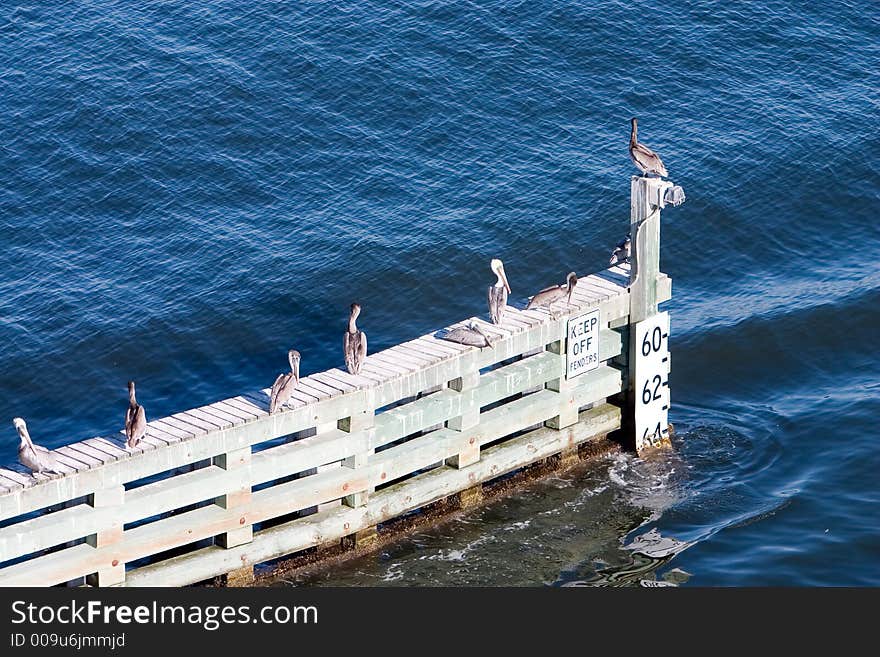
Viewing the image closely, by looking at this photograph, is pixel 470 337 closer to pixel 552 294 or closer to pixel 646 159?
pixel 552 294

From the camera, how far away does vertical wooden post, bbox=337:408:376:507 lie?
26.4 meters

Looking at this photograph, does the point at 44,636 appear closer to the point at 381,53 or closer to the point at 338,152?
Result: the point at 338,152

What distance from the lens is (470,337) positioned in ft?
90.9

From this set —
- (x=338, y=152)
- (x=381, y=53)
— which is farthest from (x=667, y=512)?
(x=381, y=53)

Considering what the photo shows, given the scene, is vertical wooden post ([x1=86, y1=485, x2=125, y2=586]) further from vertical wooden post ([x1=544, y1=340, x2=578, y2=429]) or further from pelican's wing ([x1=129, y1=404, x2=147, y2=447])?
vertical wooden post ([x1=544, y1=340, x2=578, y2=429])

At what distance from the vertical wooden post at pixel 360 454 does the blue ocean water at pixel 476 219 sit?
108cm

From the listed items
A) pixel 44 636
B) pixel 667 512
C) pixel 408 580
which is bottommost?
pixel 44 636

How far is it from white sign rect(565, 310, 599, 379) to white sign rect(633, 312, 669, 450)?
3.18 feet

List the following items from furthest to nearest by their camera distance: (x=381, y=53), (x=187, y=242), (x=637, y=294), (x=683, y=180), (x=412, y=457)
Result: (x=381, y=53) → (x=683, y=180) → (x=187, y=242) → (x=637, y=294) → (x=412, y=457)

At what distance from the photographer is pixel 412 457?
90.6 feet

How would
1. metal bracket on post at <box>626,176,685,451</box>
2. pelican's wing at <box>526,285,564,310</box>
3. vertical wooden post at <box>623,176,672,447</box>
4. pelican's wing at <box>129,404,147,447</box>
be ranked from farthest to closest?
vertical wooden post at <box>623,176,672,447</box>, metal bracket on post at <box>626,176,685,451</box>, pelican's wing at <box>526,285,564,310</box>, pelican's wing at <box>129,404,147,447</box>

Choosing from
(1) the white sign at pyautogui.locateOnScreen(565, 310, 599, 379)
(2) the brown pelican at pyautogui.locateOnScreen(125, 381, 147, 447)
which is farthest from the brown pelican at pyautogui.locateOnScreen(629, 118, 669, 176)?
(2) the brown pelican at pyautogui.locateOnScreen(125, 381, 147, 447)

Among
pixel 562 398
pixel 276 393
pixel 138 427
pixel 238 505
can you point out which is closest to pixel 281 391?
pixel 276 393

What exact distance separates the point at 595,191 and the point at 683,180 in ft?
7.78
